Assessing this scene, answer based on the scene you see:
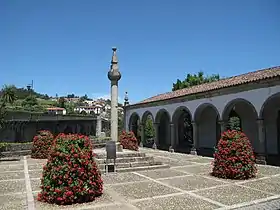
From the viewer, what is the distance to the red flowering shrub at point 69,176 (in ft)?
21.2

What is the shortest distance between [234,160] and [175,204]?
13.8 feet

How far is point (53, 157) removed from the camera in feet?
22.3

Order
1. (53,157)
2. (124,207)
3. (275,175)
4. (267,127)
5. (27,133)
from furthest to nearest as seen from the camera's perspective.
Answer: (27,133) < (267,127) < (275,175) < (53,157) < (124,207)

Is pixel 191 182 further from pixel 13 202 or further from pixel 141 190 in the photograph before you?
pixel 13 202

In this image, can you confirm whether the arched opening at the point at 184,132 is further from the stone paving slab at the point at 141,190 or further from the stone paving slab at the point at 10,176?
the stone paving slab at the point at 141,190

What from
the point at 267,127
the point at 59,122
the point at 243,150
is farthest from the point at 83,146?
the point at 59,122

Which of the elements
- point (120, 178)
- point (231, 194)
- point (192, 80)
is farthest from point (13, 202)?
point (192, 80)

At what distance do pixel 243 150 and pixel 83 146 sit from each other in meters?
6.01

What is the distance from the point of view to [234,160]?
9727mm

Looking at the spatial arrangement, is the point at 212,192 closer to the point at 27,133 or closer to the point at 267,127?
the point at 267,127

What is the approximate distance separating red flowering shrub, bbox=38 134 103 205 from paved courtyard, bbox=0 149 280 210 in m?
0.24

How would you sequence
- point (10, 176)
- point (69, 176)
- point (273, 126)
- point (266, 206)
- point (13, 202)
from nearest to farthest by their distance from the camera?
point (266, 206), point (69, 176), point (13, 202), point (10, 176), point (273, 126)

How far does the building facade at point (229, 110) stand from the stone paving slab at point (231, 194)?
6.94m

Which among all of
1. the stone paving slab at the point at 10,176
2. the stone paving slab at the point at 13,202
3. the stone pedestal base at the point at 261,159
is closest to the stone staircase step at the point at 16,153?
the stone paving slab at the point at 10,176
